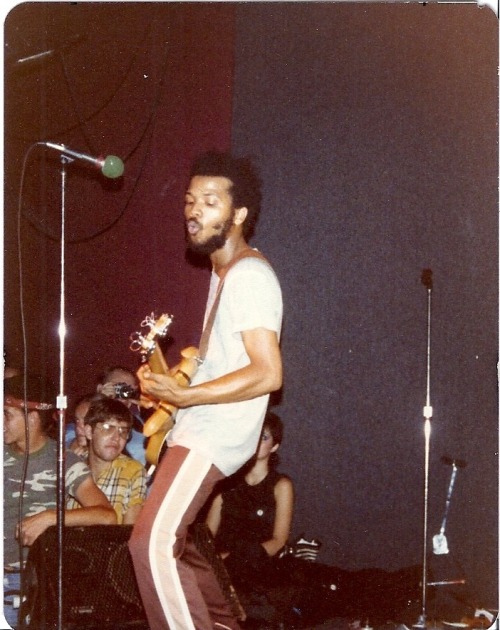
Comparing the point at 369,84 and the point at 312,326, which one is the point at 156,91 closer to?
the point at 369,84

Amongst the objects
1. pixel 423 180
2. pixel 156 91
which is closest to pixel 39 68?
pixel 156 91

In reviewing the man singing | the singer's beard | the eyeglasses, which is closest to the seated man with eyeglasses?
the eyeglasses

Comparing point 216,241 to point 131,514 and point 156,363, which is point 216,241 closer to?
point 156,363

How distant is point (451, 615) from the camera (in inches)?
178

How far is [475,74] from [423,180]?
71cm

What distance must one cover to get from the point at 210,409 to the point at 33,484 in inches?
57.1

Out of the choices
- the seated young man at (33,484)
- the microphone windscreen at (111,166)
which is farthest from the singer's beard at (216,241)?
the seated young man at (33,484)

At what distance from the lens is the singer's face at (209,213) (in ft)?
10.3

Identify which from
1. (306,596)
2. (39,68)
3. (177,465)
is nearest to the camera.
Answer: (177,465)

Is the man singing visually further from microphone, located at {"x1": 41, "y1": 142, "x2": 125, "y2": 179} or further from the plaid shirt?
the plaid shirt

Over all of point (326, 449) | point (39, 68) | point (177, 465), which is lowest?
point (326, 449)

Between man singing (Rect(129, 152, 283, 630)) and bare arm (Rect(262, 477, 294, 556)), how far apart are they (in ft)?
5.35

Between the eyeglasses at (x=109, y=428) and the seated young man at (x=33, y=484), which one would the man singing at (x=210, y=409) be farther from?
the eyeglasses at (x=109, y=428)

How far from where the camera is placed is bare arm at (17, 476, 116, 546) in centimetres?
Result: 362
